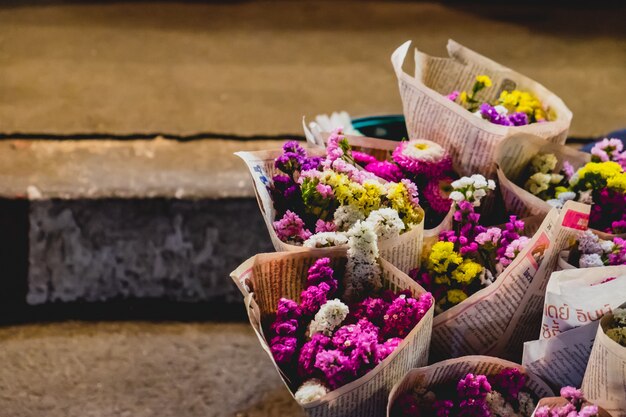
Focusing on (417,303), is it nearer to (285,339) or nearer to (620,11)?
(285,339)

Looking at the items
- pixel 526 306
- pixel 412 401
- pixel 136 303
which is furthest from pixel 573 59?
pixel 412 401

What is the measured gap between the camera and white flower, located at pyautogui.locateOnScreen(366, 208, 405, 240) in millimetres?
1054

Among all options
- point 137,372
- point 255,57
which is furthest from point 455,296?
point 255,57

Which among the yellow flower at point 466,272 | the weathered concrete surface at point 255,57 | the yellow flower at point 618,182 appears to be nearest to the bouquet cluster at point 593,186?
the yellow flower at point 618,182

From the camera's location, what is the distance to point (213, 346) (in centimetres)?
206

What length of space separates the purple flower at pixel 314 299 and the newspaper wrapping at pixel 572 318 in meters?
0.30

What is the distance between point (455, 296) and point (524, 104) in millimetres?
513

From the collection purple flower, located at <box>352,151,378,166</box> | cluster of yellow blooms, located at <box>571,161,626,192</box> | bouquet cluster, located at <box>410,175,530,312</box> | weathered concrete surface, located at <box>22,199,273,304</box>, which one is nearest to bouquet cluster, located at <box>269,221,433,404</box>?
bouquet cluster, located at <box>410,175,530,312</box>

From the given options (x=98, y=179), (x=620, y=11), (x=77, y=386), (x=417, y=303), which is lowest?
(x=77, y=386)

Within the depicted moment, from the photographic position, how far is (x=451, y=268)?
44.4 inches

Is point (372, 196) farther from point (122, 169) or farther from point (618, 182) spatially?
point (122, 169)

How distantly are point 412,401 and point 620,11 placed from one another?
3.90 meters

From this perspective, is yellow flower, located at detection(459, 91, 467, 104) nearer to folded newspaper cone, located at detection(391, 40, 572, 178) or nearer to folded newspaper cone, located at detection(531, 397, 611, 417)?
folded newspaper cone, located at detection(391, 40, 572, 178)

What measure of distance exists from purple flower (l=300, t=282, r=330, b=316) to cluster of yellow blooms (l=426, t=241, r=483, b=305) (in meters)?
0.20
